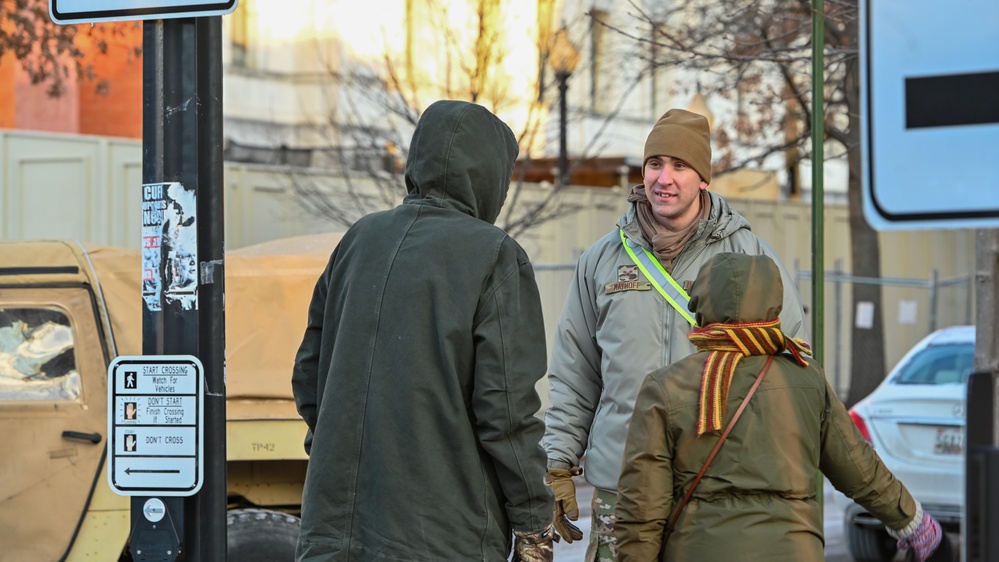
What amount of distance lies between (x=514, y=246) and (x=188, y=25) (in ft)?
3.66

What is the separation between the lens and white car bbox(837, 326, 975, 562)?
9023mm

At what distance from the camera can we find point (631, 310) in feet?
15.3

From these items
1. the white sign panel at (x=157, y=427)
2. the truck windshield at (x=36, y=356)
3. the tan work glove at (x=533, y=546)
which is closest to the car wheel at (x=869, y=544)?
the truck windshield at (x=36, y=356)

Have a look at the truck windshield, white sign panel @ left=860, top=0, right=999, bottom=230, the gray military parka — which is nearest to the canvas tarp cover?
the truck windshield

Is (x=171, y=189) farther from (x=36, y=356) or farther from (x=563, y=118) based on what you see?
(x=563, y=118)

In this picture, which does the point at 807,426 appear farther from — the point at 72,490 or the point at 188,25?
the point at 72,490

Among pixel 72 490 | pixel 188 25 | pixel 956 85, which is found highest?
pixel 188 25

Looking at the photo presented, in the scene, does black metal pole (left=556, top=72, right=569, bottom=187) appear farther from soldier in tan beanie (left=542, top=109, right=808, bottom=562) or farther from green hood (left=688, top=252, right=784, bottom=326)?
green hood (left=688, top=252, right=784, bottom=326)

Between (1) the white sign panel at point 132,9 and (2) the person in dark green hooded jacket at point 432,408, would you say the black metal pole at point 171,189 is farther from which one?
(2) the person in dark green hooded jacket at point 432,408

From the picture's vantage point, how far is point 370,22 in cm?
2495

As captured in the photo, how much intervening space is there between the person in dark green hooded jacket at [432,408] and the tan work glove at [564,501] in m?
1.04

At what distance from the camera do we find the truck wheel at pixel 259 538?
6.70m

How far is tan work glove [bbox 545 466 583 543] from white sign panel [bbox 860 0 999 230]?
8.90 ft

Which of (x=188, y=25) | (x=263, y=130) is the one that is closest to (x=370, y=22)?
(x=263, y=130)
